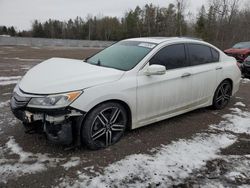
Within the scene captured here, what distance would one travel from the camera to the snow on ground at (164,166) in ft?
10.1

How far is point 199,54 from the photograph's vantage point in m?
5.26

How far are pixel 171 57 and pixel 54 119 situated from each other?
2385mm

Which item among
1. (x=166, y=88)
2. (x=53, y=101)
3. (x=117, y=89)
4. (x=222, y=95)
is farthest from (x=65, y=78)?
(x=222, y=95)

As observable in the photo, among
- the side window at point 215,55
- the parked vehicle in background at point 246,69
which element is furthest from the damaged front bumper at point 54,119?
the parked vehicle in background at point 246,69

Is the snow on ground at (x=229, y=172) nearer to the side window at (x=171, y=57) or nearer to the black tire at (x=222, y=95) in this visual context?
the side window at (x=171, y=57)

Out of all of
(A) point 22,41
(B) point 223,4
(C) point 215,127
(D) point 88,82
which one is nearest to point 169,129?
(C) point 215,127

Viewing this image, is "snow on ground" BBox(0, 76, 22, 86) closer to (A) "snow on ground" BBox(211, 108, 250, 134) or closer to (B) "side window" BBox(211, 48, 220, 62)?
(B) "side window" BBox(211, 48, 220, 62)

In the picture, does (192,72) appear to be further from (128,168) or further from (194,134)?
(128,168)

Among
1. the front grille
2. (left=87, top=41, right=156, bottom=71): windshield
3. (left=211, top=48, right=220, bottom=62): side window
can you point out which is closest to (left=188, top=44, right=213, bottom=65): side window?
(left=211, top=48, right=220, bottom=62): side window

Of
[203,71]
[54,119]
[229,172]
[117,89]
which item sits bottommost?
[229,172]

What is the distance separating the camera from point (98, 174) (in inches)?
126

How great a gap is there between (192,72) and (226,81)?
1409 mm

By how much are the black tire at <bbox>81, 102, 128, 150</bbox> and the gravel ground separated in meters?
0.13

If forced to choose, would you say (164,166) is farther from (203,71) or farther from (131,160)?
(203,71)
